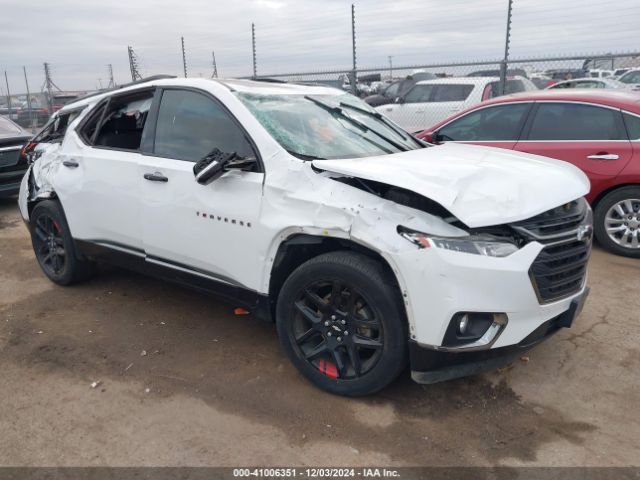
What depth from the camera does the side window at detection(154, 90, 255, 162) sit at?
11.8 ft

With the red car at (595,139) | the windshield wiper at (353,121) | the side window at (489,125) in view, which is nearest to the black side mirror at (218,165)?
the windshield wiper at (353,121)

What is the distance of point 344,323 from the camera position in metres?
3.09

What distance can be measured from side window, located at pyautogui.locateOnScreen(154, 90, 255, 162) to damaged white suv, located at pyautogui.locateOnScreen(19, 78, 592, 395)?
10mm

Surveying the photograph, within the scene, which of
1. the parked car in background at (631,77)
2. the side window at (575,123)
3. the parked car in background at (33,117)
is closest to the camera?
the side window at (575,123)

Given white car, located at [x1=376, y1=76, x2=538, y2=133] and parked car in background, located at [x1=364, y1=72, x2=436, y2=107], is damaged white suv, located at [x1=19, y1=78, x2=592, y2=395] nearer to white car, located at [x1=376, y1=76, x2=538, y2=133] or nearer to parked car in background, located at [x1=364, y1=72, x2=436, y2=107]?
white car, located at [x1=376, y1=76, x2=538, y2=133]

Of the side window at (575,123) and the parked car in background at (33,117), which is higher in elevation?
the side window at (575,123)

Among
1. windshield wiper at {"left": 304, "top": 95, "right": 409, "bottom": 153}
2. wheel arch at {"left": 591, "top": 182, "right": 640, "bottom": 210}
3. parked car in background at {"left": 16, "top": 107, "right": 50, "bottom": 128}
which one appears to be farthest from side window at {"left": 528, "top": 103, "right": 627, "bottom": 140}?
parked car in background at {"left": 16, "top": 107, "right": 50, "bottom": 128}

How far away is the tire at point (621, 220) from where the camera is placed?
554cm

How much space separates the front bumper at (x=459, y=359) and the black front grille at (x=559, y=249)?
22 cm

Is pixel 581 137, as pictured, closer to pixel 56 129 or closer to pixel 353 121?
pixel 353 121

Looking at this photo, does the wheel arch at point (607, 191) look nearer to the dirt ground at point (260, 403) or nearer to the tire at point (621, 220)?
the tire at point (621, 220)

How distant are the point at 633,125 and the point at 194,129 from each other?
174 inches

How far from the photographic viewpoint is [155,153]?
12.9ft

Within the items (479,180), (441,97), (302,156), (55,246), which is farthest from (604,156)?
(441,97)
